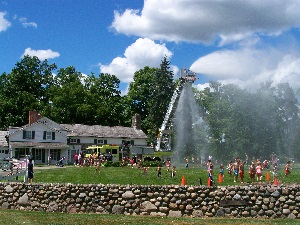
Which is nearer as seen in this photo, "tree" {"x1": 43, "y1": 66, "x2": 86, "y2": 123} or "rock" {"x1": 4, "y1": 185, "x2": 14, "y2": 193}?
"rock" {"x1": 4, "y1": 185, "x2": 14, "y2": 193}

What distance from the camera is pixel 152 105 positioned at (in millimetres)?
90562

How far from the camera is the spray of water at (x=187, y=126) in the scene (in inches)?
3002

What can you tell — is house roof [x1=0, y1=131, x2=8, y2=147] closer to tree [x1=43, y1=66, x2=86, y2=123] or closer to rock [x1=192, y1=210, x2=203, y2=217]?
tree [x1=43, y1=66, x2=86, y2=123]

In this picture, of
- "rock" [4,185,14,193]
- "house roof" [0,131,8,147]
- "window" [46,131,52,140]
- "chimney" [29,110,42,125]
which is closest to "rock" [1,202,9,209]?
"rock" [4,185,14,193]

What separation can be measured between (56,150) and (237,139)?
87.2 feet

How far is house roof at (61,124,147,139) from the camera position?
247 feet

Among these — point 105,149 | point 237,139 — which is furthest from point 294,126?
point 105,149

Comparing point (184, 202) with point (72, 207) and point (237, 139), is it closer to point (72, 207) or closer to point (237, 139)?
point (72, 207)

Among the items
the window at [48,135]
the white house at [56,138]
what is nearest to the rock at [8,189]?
the white house at [56,138]

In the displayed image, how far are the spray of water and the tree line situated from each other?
4.20ft

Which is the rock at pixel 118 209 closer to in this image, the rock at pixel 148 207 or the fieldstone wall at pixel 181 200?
the fieldstone wall at pixel 181 200

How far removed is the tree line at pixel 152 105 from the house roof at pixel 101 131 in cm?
674

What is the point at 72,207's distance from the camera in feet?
67.8

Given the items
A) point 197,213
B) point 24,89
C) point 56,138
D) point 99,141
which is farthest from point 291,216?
point 24,89
